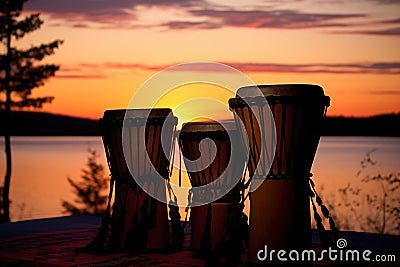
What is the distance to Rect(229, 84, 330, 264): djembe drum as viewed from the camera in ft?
13.3

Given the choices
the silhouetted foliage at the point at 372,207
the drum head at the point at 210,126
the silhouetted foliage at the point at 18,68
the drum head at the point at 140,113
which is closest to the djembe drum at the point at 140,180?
the drum head at the point at 140,113

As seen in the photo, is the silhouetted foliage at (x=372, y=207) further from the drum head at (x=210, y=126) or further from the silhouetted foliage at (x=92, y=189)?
the silhouetted foliage at (x=92, y=189)

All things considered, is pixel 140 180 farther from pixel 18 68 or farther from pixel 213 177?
pixel 18 68

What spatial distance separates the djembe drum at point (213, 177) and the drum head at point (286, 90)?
65 cm

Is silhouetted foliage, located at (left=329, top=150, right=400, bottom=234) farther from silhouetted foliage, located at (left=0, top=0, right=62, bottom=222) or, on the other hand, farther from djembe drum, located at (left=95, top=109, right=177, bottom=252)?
silhouetted foliage, located at (left=0, top=0, right=62, bottom=222)

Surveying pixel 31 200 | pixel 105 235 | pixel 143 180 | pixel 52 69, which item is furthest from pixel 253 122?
pixel 31 200

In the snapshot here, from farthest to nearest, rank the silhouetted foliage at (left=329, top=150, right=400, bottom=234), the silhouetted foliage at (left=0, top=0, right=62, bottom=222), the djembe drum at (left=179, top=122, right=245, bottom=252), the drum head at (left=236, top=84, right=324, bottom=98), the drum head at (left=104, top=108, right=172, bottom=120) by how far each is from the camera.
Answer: the silhouetted foliage at (left=0, top=0, right=62, bottom=222) → the silhouetted foliage at (left=329, top=150, right=400, bottom=234) → the drum head at (left=104, top=108, right=172, bottom=120) → the djembe drum at (left=179, top=122, right=245, bottom=252) → the drum head at (left=236, top=84, right=324, bottom=98)

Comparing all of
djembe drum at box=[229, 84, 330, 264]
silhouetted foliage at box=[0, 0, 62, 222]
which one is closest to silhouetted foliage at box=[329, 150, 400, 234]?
djembe drum at box=[229, 84, 330, 264]

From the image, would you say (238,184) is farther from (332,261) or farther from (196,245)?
(332,261)

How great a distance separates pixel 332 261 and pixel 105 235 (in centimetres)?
159

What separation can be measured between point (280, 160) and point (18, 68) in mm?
14068

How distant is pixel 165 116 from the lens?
16.0 ft

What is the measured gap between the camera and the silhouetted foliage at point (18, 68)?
16625 mm

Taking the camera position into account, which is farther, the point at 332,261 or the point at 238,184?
the point at 238,184
